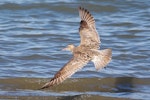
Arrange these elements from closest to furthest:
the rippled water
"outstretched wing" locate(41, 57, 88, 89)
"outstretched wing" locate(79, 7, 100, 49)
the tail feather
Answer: "outstretched wing" locate(41, 57, 88, 89) < the tail feather < "outstretched wing" locate(79, 7, 100, 49) < the rippled water

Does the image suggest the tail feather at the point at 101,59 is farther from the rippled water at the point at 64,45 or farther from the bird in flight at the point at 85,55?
the rippled water at the point at 64,45

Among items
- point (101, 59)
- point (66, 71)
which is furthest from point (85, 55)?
point (66, 71)

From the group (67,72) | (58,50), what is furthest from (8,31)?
(67,72)

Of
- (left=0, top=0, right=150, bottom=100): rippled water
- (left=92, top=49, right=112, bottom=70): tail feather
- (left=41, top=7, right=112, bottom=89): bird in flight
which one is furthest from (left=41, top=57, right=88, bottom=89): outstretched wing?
(left=0, top=0, right=150, bottom=100): rippled water

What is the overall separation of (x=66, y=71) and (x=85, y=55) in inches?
25.3

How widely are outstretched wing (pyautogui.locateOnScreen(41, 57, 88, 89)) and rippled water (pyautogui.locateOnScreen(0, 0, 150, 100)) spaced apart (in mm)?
625

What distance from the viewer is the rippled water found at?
29.0 feet

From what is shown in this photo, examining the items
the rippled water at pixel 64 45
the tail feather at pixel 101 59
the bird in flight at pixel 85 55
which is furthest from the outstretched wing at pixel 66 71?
the rippled water at pixel 64 45

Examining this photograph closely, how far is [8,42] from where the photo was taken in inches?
447

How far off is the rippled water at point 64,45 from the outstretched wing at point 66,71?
625 millimetres

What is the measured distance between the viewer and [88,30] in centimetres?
879

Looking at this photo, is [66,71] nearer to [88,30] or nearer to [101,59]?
[101,59]

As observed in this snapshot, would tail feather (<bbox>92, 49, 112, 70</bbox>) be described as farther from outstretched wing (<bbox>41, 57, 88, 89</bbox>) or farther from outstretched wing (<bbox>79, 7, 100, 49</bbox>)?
outstretched wing (<bbox>79, 7, 100, 49</bbox>)

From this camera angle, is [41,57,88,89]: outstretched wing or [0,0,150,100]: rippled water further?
[0,0,150,100]: rippled water
